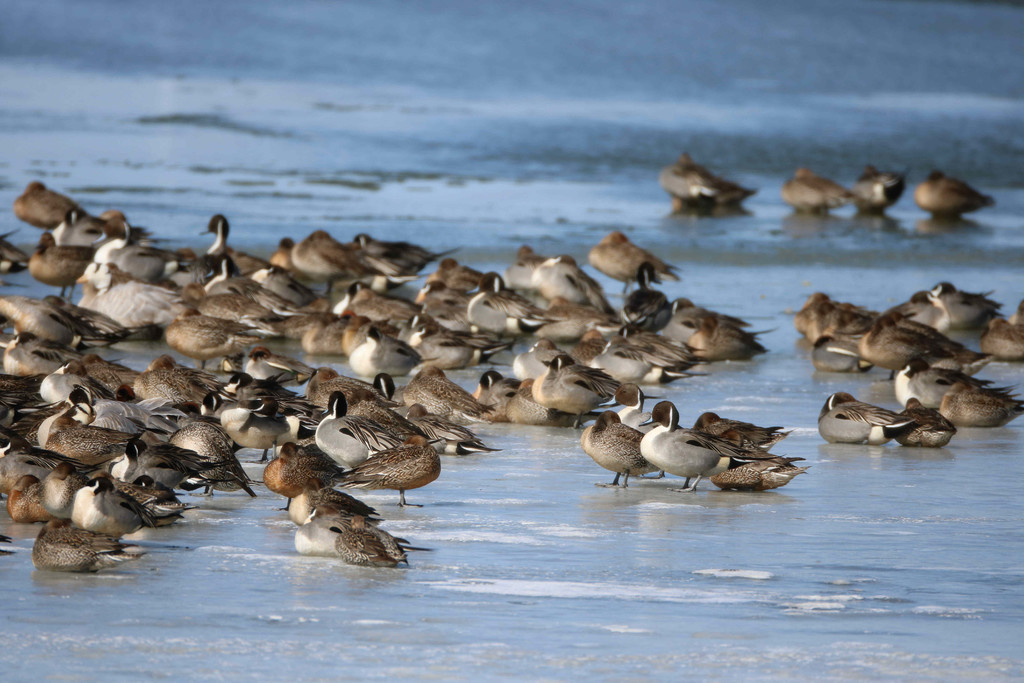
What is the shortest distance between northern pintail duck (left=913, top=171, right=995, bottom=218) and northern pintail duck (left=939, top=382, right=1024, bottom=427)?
12.5 meters

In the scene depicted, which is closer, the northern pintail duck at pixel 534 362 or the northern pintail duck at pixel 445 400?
the northern pintail duck at pixel 445 400

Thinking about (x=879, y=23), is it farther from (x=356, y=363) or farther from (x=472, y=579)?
(x=472, y=579)

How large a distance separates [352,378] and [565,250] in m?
8.03

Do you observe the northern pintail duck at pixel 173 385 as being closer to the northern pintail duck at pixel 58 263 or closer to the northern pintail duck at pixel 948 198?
the northern pintail duck at pixel 58 263

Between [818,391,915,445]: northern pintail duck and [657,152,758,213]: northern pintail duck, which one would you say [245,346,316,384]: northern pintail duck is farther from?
[657,152,758,213]: northern pintail duck

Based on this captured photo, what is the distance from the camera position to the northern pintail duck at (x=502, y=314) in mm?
12680

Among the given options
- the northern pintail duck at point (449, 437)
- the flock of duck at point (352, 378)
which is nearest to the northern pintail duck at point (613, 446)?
the flock of duck at point (352, 378)

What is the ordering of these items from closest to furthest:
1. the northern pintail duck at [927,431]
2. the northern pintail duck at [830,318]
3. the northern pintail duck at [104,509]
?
the northern pintail duck at [104,509] → the northern pintail duck at [927,431] → the northern pintail duck at [830,318]

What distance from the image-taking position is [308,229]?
18.3 meters

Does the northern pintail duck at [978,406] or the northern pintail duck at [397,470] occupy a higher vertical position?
the northern pintail duck at [397,470]

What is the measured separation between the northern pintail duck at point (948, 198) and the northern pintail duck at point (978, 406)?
12.5 m

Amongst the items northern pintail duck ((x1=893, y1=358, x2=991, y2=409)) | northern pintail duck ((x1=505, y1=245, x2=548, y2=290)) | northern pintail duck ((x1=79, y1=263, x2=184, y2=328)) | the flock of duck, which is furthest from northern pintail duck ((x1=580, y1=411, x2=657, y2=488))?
northern pintail duck ((x1=505, y1=245, x2=548, y2=290))

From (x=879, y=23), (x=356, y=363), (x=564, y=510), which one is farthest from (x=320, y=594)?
(x=879, y=23)

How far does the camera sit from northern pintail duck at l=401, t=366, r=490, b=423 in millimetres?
9523
